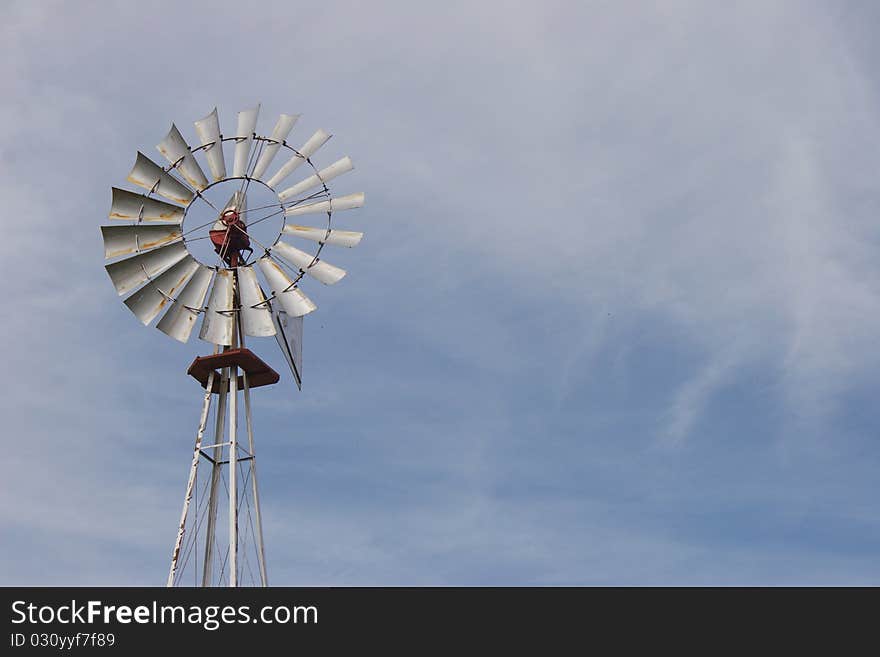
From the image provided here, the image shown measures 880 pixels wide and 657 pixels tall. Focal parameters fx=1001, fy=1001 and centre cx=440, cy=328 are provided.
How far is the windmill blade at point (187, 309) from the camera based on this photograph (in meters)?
22.1

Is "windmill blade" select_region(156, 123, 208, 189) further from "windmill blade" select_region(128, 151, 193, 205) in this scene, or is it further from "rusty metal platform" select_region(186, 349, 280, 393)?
"rusty metal platform" select_region(186, 349, 280, 393)

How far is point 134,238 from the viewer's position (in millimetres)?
22547

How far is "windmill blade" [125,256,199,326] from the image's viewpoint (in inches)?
868

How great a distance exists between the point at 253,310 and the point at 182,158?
3.99 m

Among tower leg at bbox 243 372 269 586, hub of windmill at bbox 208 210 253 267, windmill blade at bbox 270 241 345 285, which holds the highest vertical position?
hub of windmill at bbox 208 210 253 267

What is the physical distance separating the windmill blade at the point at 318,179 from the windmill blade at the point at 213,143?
5.02ft

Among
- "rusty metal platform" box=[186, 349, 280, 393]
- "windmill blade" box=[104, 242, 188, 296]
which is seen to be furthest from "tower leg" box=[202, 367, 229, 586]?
"windmill blade" box=[104, 242, 188, 296]

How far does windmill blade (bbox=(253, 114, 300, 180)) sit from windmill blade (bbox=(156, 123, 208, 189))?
128cm

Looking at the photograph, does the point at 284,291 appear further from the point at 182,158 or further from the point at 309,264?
the point at 182,158

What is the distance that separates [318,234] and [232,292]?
7.79ft

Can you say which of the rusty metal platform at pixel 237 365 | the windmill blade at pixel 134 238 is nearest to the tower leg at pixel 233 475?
the rusty metal platform at pixel 237 365

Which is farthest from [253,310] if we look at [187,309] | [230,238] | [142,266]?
[142,266]
